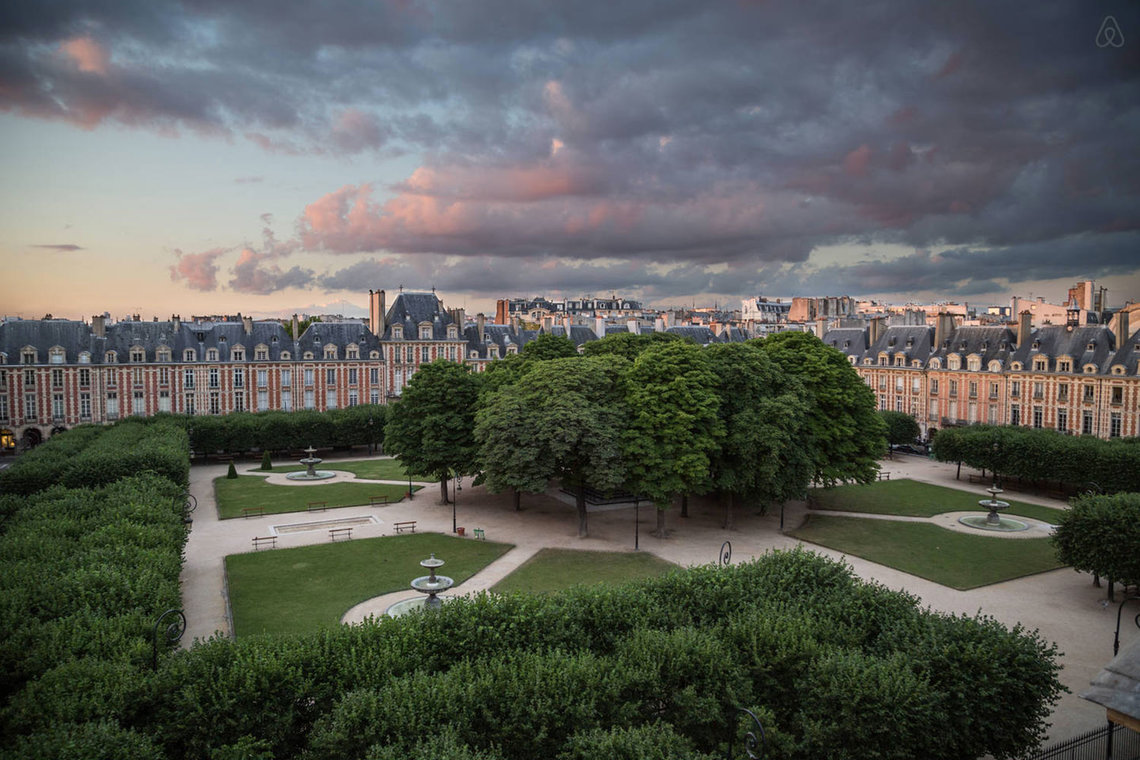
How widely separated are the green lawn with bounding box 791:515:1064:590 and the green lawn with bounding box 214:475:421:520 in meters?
27.9

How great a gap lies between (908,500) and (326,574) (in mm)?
37442

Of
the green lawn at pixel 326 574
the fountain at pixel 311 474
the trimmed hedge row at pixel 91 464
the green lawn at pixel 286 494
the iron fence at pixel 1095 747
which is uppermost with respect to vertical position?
the trimmed hedge row at pixel 91 464

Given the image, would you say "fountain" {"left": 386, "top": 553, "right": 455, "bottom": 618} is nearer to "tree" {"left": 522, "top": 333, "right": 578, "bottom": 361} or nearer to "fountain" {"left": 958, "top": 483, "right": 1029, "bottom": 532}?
"tree" {"left": 522, "top": 333, "right": 578, "bottom": 361}

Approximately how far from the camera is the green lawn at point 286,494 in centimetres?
4506

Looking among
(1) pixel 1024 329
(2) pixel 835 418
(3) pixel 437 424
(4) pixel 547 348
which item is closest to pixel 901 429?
(1) pixel 1024 329

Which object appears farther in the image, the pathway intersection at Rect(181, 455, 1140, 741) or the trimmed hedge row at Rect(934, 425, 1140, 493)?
the trimmed hedge row at Rect(934, 425, 1140, 493)

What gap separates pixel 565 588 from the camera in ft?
97.2

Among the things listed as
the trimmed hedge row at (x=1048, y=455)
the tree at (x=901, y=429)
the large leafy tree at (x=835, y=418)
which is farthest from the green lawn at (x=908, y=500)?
the tree at (x=901, y=429)

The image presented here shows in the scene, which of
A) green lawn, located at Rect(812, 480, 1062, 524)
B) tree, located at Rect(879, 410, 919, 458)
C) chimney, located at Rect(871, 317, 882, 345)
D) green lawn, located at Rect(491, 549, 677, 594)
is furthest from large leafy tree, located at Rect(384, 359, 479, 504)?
chimney, located at Rect(871, 317, 882, 345)

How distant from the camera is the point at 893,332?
81562 mm

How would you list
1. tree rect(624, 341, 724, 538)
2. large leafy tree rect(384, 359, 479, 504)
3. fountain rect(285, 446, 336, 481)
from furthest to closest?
fountain rect(285, 446, 336, 481) < large leafy tree rect(384, 359, 479, 504) < tree rect(624, 341, 724, 538)

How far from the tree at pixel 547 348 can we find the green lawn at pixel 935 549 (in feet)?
72.9

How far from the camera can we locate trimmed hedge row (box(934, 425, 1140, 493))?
43.9m

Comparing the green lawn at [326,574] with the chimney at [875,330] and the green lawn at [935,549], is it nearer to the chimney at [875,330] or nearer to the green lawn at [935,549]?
the green lawn at [935,549]
